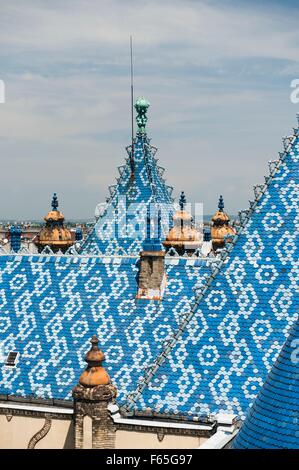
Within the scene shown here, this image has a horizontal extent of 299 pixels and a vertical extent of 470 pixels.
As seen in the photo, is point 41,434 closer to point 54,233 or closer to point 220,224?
point 54,233

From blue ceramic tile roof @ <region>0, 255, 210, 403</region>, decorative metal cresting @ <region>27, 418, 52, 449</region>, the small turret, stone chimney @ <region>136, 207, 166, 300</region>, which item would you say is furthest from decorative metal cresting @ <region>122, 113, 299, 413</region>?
the small turret

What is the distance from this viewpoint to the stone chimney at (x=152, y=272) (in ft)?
82.9

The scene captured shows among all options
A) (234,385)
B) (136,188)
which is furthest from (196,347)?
(136,188)

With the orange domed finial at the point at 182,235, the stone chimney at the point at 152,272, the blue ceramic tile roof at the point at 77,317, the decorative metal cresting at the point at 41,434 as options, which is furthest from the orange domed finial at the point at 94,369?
the orange domed finial at the point at 182,235

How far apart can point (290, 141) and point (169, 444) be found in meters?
8.34

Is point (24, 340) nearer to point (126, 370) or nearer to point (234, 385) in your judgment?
point (126, 370)

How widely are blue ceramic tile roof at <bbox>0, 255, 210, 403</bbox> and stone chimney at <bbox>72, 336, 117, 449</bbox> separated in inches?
44.1

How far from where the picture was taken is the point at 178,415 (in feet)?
70.9

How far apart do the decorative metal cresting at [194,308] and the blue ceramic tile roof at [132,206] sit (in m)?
7.28

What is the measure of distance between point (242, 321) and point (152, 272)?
12.1 ft

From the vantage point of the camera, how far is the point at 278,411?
16.6m

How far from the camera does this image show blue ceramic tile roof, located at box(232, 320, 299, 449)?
16.3 metres

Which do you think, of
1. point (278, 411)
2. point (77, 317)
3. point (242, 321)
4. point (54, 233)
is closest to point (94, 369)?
point (242, 321)

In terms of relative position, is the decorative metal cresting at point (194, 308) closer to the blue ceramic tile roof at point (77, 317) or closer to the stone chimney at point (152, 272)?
the blue ceramic tile roof at point (77, 317)
